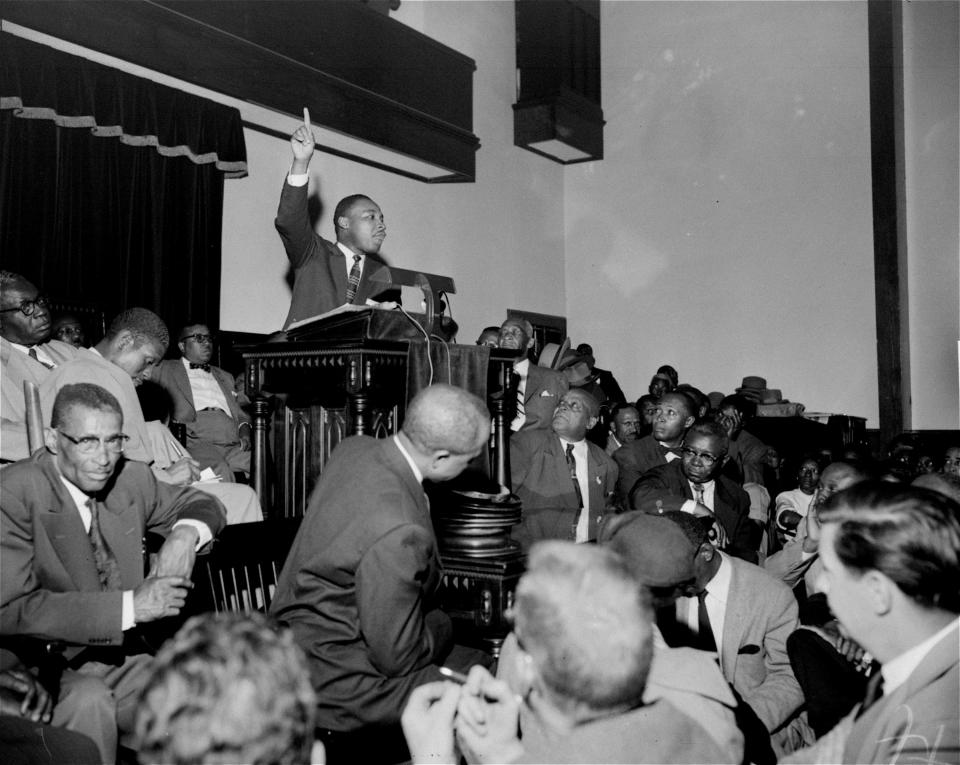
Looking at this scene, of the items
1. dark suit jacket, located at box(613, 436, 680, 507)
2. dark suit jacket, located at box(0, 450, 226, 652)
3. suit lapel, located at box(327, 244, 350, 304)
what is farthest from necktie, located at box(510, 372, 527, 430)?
dark suit jacket, located at box(0, 450, 226, 652)

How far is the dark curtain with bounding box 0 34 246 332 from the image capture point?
504 centimetres

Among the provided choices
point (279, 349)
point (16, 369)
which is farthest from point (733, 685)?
point (16, 369)

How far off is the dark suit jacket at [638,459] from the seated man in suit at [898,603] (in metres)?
3.50

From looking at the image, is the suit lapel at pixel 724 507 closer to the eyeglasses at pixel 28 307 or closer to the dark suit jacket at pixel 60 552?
the dark suit jacket at pixel 60 552

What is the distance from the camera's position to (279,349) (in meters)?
3.39

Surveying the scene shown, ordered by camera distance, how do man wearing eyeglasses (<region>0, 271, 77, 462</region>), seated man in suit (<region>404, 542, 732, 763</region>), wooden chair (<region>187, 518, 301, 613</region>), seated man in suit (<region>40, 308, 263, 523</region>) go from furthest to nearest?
man wearing eyeglasses (<region>0, 271, 77, 462</region>) → seated man in suit (<region>40, 308, 263, 523</region>) → wooden chair (<region>187, 518, 301, 613</region>) → seated man in suit (<region>404, 542, 732, 763</region>)

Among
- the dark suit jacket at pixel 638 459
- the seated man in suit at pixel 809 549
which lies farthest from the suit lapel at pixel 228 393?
the seated man in suit at pixel 809 549

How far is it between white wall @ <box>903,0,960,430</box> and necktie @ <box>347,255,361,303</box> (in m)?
5.94

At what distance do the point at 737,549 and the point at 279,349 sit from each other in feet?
6.90

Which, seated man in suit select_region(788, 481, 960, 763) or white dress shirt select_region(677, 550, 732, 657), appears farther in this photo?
white dress shirt select_region(677, 550, 732, 657)

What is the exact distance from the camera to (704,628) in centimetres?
239

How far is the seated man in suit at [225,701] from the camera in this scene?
922 mm

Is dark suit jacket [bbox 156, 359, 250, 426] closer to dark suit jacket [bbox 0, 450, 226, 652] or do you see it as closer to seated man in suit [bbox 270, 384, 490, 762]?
dark suit jacket [bbox 0, 450, 226, 652]

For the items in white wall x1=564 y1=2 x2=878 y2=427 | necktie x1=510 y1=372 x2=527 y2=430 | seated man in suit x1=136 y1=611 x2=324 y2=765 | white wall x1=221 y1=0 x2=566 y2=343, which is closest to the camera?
seated man in suit x1=136 y1=611 x2=324 y2=765
